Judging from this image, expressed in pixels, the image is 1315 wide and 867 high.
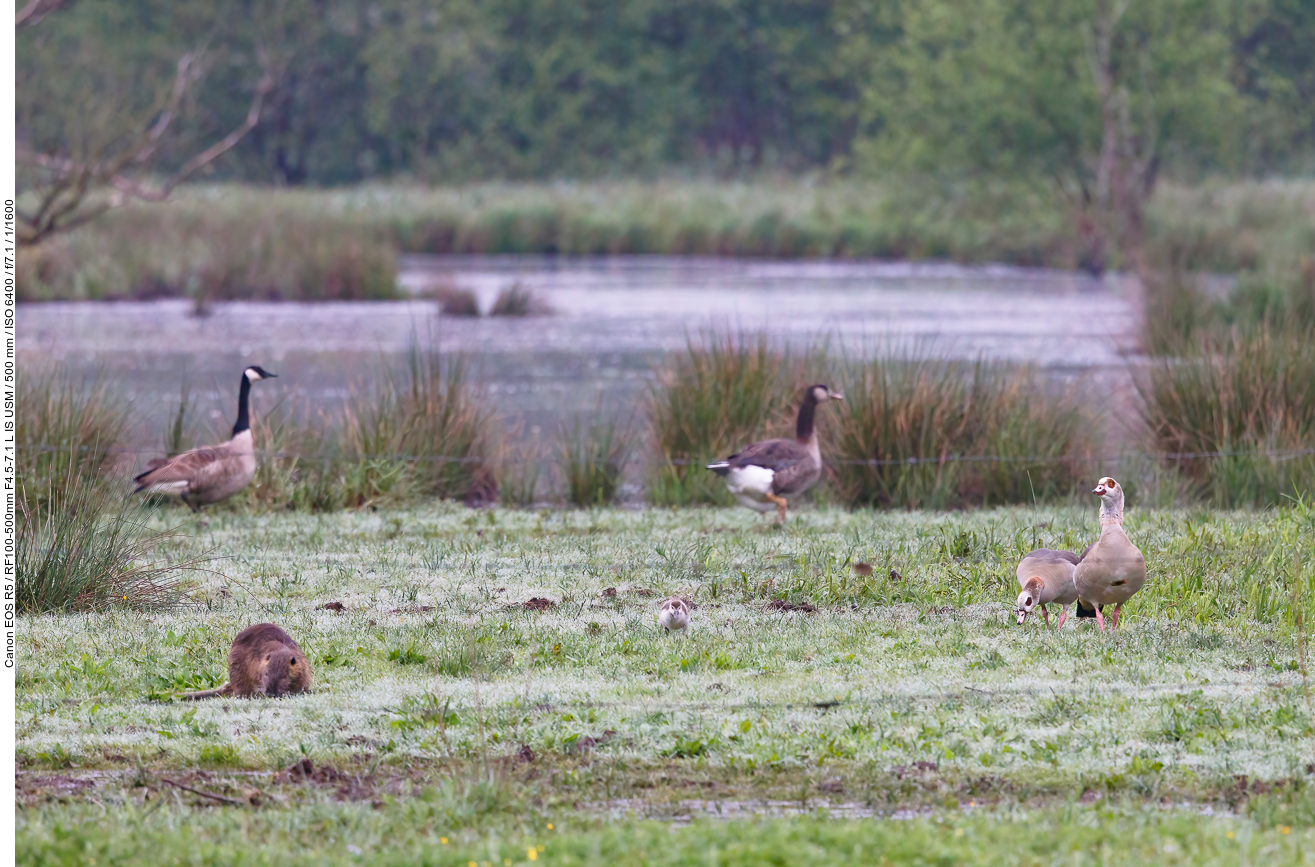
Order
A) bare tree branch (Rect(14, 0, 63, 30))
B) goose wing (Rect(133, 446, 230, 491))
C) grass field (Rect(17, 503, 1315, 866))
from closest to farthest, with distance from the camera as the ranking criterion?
grass field (Rect(17, 503, 1315, 866)), goose wing (Rect(133, 446, 230, 491)), bare tree branch (Rect(14, 0, 63, 30))

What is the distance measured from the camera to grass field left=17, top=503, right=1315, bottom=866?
4.89m

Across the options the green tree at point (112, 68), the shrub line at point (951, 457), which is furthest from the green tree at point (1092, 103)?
the shrub line at point (951, 457)

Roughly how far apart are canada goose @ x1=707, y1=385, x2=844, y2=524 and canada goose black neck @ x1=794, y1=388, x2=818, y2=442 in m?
0.16

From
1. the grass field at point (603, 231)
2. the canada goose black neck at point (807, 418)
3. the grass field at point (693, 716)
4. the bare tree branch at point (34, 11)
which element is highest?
the bare tree branch at point (34, 11)

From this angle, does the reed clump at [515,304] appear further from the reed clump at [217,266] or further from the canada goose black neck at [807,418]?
the canada goose black neck at [807,418]

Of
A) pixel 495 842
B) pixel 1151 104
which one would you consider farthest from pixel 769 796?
pixel 1151 104

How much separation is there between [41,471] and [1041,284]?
24.8 m

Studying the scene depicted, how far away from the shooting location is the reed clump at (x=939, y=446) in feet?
38.5

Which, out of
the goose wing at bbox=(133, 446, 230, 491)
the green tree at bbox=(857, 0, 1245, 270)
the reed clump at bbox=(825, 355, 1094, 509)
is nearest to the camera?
the goose wing at bbox=(133, 446, 230, 491)

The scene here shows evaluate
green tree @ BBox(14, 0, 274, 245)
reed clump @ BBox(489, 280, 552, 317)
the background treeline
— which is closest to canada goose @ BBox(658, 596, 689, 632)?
reed clump @ BBox(489, 280, 552, 317)

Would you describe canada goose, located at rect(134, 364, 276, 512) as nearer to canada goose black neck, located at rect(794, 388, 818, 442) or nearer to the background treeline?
canada goose black neck, located at rect(794, 388, 818, 442)

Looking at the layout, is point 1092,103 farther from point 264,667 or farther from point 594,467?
point 264,667

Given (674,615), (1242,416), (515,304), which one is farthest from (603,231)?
(674,615)

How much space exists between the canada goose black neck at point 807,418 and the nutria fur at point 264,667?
4.90 metres
